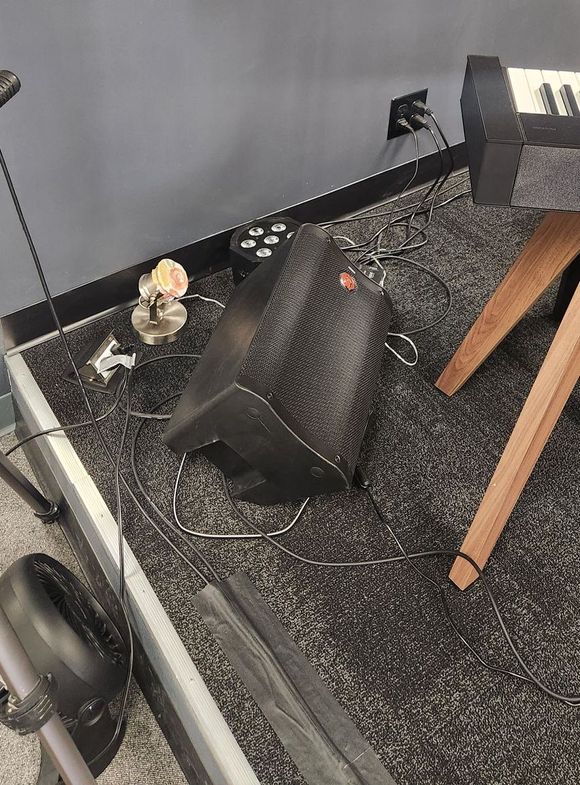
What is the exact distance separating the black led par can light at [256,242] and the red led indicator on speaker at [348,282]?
0.21 m

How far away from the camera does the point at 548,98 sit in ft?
3.01

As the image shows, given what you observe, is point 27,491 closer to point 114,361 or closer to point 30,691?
point 114,361

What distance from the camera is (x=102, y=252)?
1.32 meters

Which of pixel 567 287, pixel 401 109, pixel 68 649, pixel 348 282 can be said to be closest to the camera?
pixel 68 649

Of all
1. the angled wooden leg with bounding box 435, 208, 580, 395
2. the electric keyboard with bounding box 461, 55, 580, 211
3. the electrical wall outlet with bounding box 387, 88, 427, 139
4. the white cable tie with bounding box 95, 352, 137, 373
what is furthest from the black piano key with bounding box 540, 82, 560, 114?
the white cable tie with bounding box 95, 352, 137, 373

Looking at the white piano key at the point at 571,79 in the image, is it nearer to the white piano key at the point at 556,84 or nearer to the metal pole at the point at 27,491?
the white piano key at the point at 556,84

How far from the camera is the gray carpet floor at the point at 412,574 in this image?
35.7 inches

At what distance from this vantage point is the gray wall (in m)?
1.09

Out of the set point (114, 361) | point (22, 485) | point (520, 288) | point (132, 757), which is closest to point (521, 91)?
point (520, 288)

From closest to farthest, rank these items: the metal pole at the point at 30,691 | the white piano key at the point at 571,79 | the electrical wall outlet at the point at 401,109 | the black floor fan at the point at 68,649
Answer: the metal pole at the point at 30,691
the black floor fan at the point at 68,649
the white piano key at the point at 571,79
the electrical wall outlet at the point at 401,109

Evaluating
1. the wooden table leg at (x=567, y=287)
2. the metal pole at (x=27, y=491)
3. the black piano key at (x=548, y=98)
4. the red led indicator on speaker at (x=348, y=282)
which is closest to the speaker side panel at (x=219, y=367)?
the red led indicator on speaker at (x=348, y=282)

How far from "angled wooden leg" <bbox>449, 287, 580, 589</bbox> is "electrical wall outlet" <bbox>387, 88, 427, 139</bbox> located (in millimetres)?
858

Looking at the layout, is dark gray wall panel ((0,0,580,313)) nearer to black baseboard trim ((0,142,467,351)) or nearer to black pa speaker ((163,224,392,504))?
black baseboard trim ((0,142,467,351))

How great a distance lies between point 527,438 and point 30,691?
67 cm
